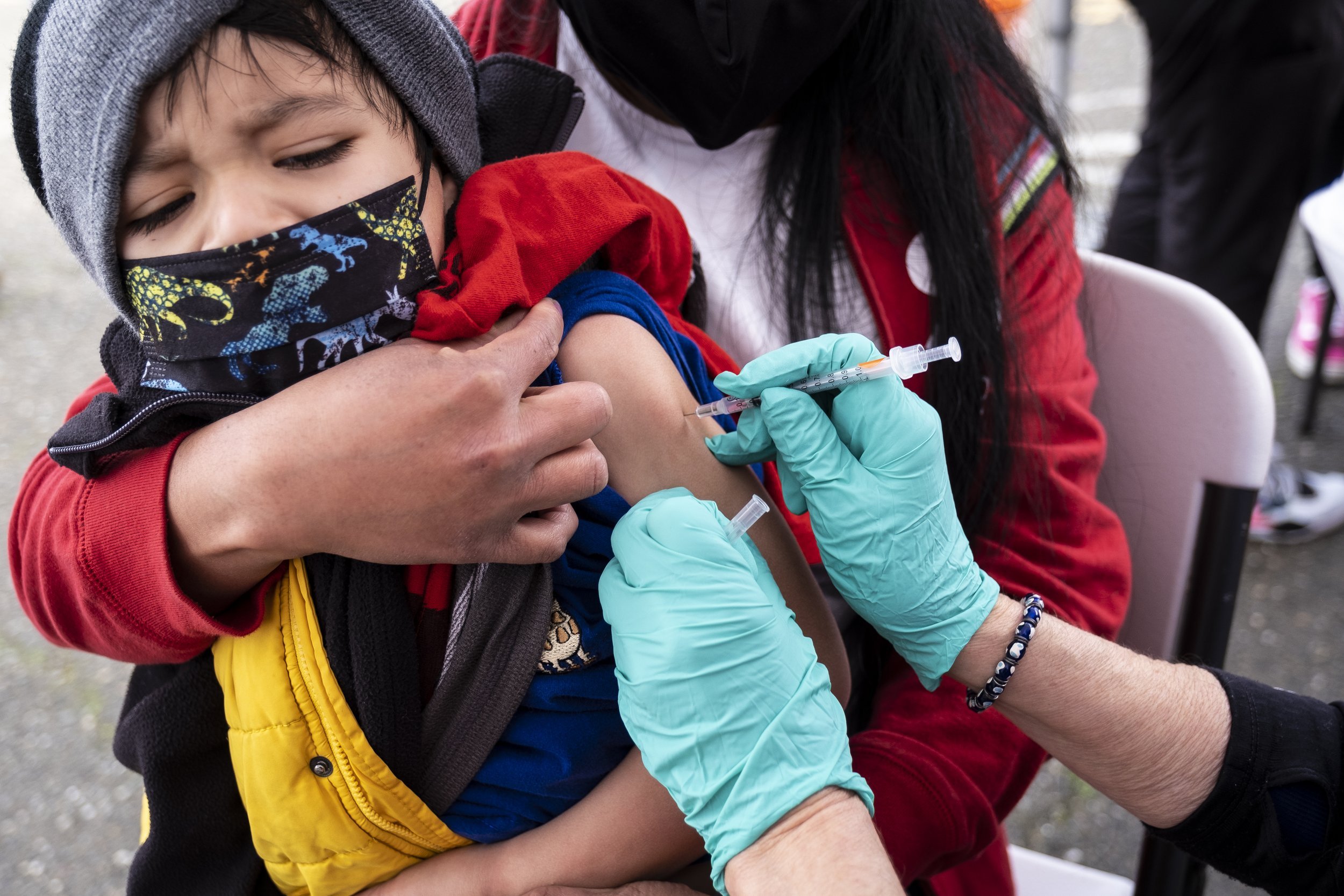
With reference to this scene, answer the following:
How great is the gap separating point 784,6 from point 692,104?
17 centimetres

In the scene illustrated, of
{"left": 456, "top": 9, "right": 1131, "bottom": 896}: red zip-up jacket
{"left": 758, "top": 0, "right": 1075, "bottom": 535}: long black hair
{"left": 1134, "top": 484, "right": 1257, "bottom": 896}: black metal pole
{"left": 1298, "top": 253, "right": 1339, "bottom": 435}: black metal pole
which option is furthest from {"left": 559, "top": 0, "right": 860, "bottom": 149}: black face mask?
{"left": 1298, "top": 253, "right": 1339, "bottom": 435}: black metal pole

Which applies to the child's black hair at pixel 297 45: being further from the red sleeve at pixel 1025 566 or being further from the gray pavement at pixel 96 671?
the red sleeve at pixel 1025 566

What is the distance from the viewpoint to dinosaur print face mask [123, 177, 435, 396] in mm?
944

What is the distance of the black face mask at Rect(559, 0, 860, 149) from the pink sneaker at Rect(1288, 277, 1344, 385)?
2924mm

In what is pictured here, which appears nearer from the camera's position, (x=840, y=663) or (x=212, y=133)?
(x=212, y=133)

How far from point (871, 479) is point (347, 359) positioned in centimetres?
56

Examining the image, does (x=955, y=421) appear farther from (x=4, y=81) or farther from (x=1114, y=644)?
(x=4, y=81)

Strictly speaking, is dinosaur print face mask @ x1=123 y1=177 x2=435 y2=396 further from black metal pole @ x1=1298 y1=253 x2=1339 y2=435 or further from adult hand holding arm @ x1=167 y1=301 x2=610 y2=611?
black metal pole @ x1=1298 y1=253 x2=1339 y2=435

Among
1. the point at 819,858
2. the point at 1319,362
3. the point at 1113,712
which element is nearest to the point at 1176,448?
the point at 1113,712

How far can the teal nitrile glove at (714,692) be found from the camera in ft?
3.23

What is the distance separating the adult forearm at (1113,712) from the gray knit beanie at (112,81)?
82 centimetres

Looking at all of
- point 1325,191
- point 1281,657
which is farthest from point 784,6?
point 1281,657

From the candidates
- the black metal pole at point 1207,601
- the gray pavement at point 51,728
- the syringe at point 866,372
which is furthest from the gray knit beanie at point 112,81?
the black metal pole at point 1207,601

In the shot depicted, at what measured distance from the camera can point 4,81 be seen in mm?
1092
